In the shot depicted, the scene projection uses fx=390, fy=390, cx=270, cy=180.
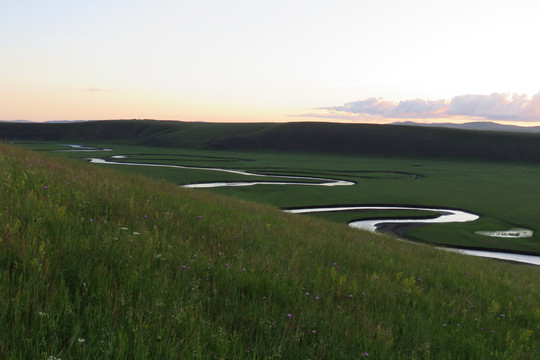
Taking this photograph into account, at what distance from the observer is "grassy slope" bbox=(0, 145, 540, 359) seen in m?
3.26

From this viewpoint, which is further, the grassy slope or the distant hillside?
the distant hillside

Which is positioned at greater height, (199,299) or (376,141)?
(376,141)

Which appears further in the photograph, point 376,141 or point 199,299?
point 376,141

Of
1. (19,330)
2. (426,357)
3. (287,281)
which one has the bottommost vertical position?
(426,357)

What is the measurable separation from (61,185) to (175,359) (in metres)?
6.30

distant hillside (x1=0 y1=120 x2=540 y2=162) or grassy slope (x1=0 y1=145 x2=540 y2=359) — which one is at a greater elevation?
distant hillside (x1=0 y1=120 x2=540 y2=162)

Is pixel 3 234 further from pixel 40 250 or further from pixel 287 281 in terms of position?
pixel 287 281

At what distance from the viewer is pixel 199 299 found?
4.15 metres

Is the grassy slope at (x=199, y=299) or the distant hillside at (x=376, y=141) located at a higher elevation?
the distant hillside at (x=376, y=141)

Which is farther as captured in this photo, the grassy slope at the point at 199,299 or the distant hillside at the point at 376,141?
the distant hillside at the point at 376,141

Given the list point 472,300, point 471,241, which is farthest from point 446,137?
point 472,300

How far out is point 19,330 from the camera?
3018 mm

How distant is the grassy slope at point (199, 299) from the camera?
3.26 metres

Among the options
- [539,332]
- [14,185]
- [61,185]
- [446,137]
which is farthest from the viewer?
[446,137]
